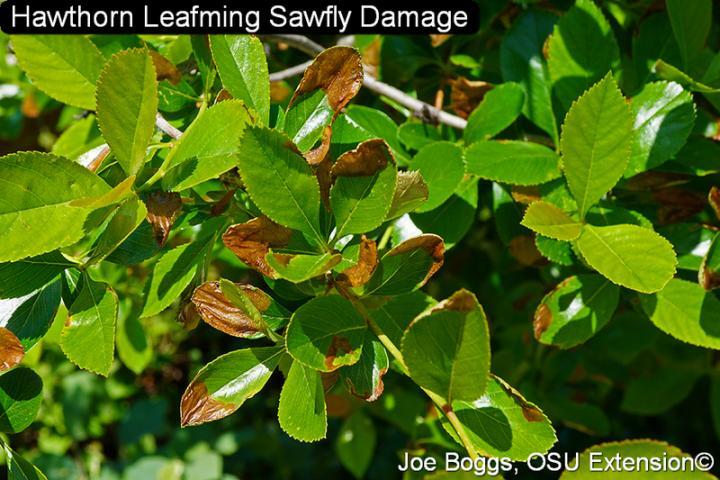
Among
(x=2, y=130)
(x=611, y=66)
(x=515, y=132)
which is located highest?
(x=611, y=66)

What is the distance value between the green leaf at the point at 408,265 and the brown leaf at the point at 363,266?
22 millimetres

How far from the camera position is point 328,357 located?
0.58 metres

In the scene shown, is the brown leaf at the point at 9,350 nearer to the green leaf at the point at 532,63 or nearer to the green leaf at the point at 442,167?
the green leaf at the point at 442,167

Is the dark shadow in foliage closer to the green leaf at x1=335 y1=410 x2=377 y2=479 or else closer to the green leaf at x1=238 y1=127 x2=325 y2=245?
the green leaf at x1=238 y1=127 x2=325 y2=245

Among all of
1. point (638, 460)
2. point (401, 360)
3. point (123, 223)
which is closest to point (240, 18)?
point (123, 223)

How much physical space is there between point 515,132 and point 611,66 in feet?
0.49

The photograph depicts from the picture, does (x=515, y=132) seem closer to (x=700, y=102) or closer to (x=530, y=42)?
(x=530, y=42)

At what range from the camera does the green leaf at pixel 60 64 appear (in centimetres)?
71

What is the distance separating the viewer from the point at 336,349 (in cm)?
59

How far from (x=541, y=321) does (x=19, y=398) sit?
0.50 m

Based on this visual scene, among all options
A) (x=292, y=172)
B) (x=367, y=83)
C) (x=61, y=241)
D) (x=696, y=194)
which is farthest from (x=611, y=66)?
(x=61, y=241)

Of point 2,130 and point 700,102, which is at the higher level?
point 700,102

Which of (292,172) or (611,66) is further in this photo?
(611,66)

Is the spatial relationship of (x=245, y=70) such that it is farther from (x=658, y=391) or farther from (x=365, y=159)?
(x=658, y=391)
